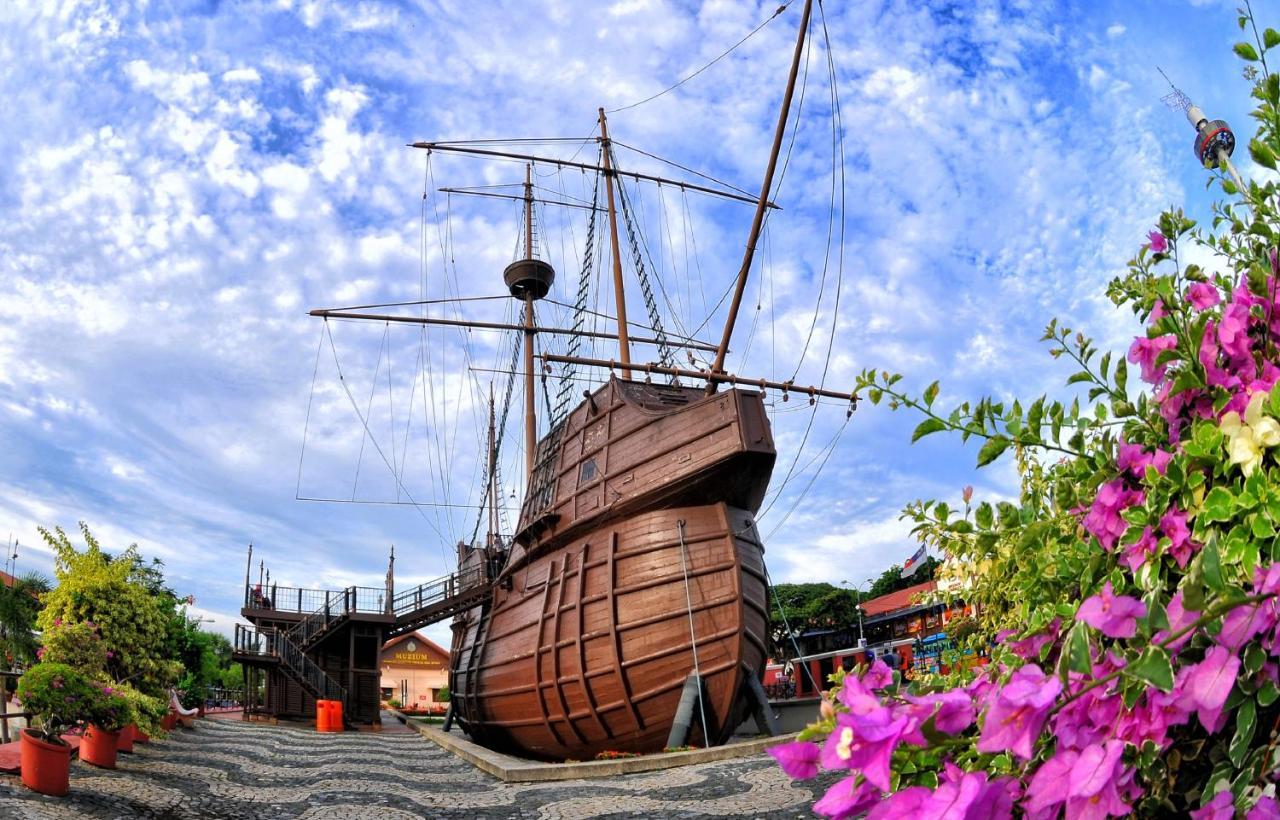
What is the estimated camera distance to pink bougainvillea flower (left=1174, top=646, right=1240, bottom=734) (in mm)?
828

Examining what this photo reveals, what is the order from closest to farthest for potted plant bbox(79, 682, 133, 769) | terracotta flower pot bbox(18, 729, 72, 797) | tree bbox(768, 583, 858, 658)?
terracotta flower pot bbox(18, 729, 72, 797) < potted plant bbox(79, 682, 133, 769) < tree bbox(768, 583, 858, 658)

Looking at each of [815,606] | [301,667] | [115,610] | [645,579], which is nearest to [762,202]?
[645,579]

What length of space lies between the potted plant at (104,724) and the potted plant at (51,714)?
0.26 feet

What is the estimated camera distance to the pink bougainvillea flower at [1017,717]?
0.83m

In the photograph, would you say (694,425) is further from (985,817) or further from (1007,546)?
(985,817)

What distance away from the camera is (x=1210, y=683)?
0.85 meters

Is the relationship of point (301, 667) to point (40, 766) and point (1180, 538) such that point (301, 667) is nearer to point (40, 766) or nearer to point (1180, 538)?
point (40, 766)

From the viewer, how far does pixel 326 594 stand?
2339 cm

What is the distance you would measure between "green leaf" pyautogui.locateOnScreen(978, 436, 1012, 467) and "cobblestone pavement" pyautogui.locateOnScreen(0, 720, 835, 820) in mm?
5115

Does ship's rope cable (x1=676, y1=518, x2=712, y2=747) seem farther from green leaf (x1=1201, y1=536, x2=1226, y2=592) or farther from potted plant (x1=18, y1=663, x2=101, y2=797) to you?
green leaf (x1=1201, y1=536, x2=1226, y2=592)

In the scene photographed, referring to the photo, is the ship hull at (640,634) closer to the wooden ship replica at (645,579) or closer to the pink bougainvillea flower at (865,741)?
the wooden ship replica at (645,579)

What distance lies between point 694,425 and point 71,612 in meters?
7.69

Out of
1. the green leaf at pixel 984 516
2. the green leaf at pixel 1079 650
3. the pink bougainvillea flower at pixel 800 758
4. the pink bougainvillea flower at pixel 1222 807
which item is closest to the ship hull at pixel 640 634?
the green leaf at pixel 984 516

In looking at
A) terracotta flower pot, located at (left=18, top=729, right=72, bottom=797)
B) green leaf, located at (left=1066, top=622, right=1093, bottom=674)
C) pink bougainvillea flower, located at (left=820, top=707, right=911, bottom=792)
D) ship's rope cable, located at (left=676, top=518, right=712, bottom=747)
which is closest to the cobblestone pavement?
terracotta flower pot, located at (left=18, top=729, right=72, bottom=797)
